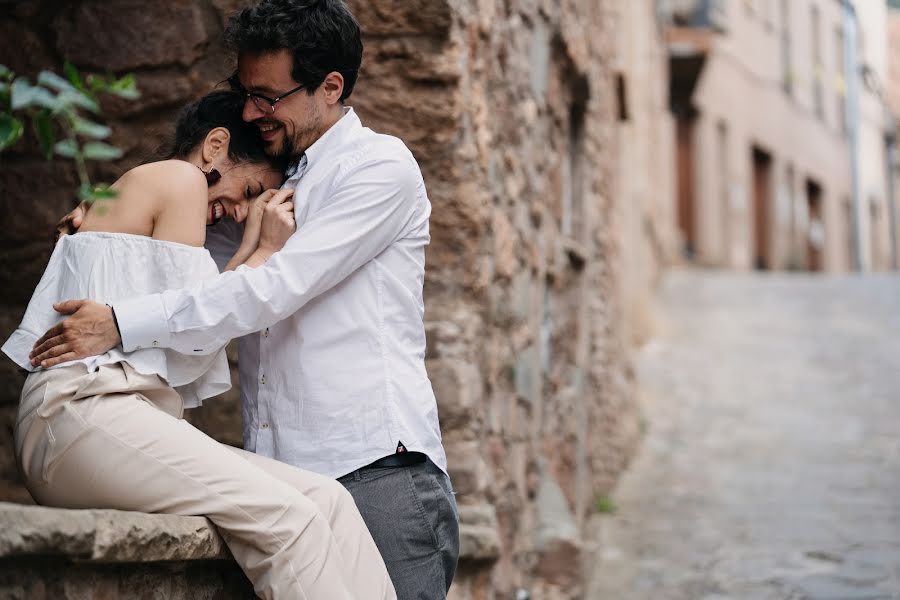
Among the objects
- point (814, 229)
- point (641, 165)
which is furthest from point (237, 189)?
point (814, 229)

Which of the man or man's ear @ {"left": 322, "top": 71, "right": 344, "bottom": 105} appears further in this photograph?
man's ear @ {"left": 322, "top": 71, "right": 344, "bottom": 105}

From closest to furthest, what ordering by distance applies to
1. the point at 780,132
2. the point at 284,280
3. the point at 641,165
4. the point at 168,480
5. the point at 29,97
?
1. the point at 29,97
2. the point at 168,480
3. the point at 284,280
4. the point at 641,165
5. the point at 780,132

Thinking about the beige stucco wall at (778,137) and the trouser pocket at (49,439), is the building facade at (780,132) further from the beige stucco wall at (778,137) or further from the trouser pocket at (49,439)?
the trouser pocket at (49,439)

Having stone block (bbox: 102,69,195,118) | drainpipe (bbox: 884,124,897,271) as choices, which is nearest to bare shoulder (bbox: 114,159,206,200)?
stone block (bbox: 102,69,195,118)

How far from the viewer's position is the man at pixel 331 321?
250 cm

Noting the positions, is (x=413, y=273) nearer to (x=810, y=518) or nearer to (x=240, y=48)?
(x=240, y=48)

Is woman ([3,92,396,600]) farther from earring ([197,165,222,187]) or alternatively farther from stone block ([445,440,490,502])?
stone block ([445,440,490,502])

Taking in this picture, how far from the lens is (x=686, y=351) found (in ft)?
35.9

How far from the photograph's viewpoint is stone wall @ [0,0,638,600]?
12.1 ft

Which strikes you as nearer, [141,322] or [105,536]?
[105,536]

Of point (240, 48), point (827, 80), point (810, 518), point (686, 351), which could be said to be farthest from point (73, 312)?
point (827, 80)

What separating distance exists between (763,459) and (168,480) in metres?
6.11

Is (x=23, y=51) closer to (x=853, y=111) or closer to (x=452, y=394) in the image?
(x=452, y=394)

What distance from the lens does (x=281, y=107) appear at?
2781 millimetres
